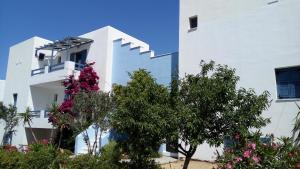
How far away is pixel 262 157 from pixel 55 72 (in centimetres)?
2111

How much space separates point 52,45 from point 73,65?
367 cm

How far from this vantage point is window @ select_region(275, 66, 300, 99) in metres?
15.5

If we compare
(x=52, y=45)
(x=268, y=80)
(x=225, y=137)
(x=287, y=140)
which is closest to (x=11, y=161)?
(x=225, y=137)

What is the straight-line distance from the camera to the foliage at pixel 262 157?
6.89m

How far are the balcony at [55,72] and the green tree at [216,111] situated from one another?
1659 centimetres

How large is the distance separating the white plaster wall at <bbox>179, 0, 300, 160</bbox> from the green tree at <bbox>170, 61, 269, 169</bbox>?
703cm

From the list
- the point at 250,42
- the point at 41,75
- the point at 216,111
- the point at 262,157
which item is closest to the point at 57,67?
the point at 41,75

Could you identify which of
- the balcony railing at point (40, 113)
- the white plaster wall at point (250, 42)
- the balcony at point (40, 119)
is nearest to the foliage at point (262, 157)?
the white plaster wall at point (250, 42)

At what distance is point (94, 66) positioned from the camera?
25406mm

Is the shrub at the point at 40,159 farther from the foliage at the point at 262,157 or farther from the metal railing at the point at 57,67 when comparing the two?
the metal railing at the point at 57,67

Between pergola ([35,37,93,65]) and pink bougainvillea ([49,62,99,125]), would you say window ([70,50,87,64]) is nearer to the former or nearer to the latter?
pergola ([35,37,93,65])

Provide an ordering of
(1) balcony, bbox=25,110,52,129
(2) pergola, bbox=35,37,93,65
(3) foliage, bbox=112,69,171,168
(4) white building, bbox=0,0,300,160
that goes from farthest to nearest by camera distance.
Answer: (2) pergola, bbox=35,37,93,65
(1) balcony, bbox=25,110,52,129
(4) white building, bbox=0,0,300,160
(3) foliage, bbox=112,69,171,168

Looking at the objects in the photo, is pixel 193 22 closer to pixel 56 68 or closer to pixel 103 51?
pixel 103 51

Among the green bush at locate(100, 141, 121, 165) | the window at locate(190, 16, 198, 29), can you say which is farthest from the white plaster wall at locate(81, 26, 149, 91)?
the window at locate(190, 16, 198, 29)
